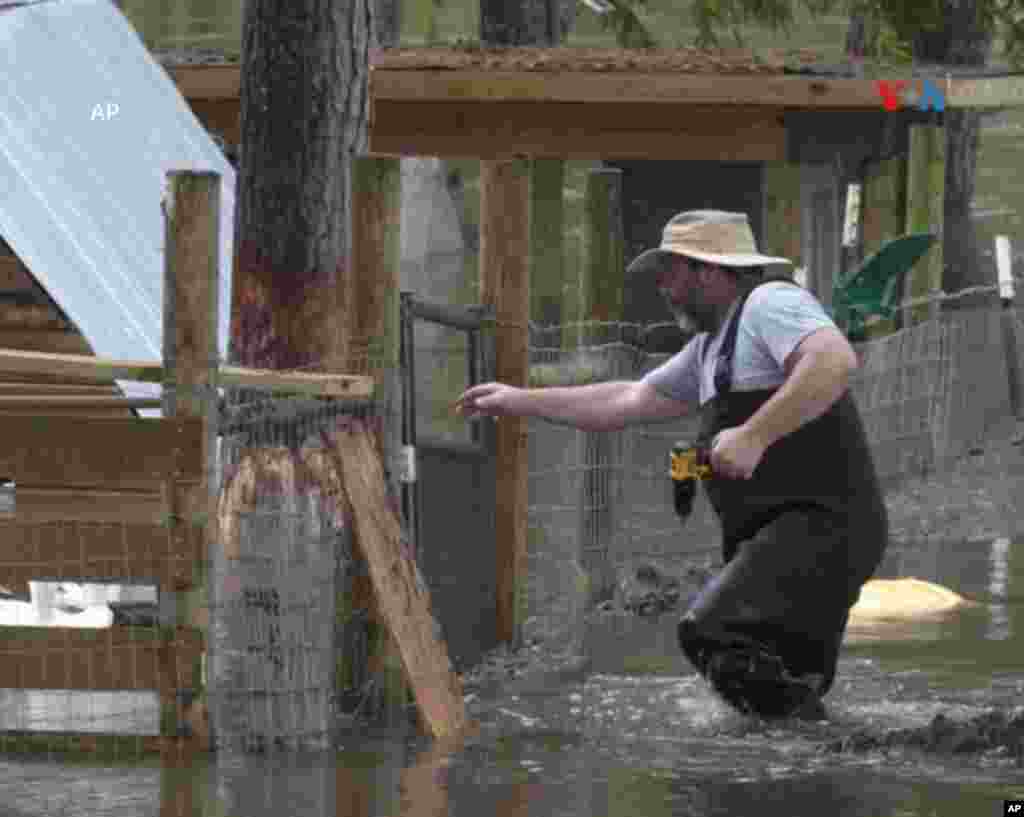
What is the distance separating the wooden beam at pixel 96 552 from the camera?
26.7 ft

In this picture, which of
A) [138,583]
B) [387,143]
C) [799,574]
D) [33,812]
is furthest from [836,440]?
[387,143]

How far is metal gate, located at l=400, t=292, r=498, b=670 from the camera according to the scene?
9.70 meters

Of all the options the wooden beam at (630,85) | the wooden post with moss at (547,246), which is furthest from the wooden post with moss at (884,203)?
the wooden post with moss at (547,246)

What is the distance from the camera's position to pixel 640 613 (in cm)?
1180

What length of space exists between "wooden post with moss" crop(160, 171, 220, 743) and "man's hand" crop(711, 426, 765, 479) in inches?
57.1

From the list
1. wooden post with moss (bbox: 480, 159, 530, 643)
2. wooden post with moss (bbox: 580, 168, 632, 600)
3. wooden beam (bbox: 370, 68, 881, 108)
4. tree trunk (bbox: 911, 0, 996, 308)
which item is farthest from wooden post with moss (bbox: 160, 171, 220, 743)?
tree trunk (bbox: 911, 0, 996, 308)

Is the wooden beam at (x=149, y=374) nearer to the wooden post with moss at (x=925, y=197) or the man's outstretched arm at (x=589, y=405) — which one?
the man's outstretched arm at (x=589, y=405)

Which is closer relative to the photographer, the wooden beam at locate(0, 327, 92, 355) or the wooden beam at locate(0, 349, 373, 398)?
the wooden beam at locate(0, 349, 373, 398)

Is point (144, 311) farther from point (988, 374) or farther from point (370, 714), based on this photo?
point (988, 374)

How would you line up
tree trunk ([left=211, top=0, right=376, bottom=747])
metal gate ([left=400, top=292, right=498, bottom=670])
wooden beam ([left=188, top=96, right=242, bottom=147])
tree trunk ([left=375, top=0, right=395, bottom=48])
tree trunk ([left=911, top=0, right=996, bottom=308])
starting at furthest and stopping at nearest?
tree trunk ([left=911, top=0, right=996, bottom=308]) < tree trunk ([left=375, top=0, right=395, bottom=48]) < wooden beam ([left=188, top=96, right=242, bottom=147]) < metal gate ([left=400, top=292, right=498, bottom=670]) < tree trunk ([left=211, top=0, right=376, bottom=747])

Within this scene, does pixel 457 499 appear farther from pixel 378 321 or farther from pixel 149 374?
pixel 149 374

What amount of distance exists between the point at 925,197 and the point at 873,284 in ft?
8.46

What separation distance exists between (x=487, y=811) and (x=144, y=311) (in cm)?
376

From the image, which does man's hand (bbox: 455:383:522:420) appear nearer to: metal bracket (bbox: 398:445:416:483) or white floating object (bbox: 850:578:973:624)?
metal bracket (bbox: 398:445:416:483)
